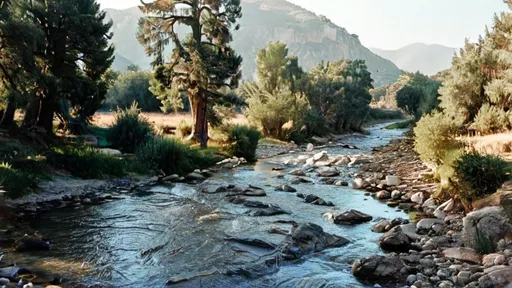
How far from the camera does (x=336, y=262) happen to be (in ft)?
26.0

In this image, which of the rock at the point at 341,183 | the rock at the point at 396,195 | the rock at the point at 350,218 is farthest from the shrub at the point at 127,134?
the rock at the point at 350,218

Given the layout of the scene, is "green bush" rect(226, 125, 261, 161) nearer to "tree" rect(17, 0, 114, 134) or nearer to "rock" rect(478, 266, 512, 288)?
"tree" rect(17, 0, 114, 134)

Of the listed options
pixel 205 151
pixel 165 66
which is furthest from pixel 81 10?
pixel 205 151

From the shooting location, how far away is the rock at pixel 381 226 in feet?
32.9

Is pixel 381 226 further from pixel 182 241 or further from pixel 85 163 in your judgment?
pixel 85 163

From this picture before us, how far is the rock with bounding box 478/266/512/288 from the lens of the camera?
6.07 metres

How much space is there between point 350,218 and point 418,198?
3.22 m

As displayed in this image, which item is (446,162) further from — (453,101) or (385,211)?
(453,101)

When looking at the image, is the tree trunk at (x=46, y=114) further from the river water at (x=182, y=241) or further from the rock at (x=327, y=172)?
the rock at (x=327, y=172)

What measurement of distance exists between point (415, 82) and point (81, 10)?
8829 cm

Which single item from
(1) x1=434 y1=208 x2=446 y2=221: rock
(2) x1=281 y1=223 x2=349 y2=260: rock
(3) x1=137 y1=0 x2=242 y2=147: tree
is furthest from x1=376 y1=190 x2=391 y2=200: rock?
(3) x1=137 y1=0 x2=242 y2=147: tree

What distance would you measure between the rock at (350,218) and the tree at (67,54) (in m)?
11.8

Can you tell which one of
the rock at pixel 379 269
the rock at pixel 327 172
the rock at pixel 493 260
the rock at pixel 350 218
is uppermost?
the rock at pixel 493 260

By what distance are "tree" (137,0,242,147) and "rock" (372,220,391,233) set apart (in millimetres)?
15069
